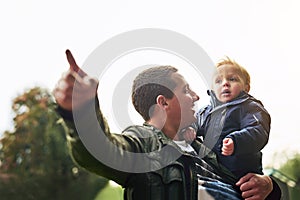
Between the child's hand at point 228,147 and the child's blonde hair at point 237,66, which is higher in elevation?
the child's blonde hair at point 237,66

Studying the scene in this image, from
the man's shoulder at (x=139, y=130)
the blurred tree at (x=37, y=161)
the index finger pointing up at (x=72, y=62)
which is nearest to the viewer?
the index finger pointing up at (x=72, y=62)

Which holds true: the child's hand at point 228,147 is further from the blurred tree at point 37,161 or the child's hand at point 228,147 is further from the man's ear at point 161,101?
the blurred tree at point 37,161

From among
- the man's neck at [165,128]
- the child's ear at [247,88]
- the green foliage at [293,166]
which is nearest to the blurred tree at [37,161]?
the green foliage at [293,166]

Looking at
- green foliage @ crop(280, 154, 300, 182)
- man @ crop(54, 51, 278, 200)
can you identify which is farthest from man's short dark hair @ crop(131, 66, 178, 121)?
green foliage @ crop(280, 154, 300, 182)

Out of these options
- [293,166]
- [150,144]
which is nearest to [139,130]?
[150,144]

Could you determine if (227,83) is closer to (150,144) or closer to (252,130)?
(252,130)

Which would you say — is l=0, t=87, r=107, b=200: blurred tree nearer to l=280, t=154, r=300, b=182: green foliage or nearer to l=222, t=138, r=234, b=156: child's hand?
l=280, t=154, r=300, b=182: green foliage

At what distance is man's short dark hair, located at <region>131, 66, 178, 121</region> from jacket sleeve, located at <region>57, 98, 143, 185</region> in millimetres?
99

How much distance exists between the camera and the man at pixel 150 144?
0.77 meters

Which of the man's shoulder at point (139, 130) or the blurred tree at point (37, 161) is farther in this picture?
the blurred tree at point (37, 161)

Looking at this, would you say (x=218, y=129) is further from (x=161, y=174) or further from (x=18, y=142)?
(x=18, y=142)

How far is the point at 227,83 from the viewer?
1123 millimetres

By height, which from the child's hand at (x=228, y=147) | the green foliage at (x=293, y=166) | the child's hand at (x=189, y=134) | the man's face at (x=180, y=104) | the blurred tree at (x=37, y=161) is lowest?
the blurred tree at (x=37, y=161)

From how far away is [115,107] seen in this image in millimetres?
996
